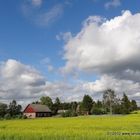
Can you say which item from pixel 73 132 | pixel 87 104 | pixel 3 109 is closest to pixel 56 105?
pixel 87 104

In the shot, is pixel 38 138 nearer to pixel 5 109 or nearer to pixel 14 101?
pixel 5 109

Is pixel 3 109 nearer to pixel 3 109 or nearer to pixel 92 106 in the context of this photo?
pixel 3 109

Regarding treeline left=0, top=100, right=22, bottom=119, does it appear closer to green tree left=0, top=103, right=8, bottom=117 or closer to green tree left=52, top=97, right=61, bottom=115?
green tree left=0, top=103, right=8, bottom=117

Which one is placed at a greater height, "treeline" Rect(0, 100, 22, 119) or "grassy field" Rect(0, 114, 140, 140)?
"treeline" Rect(0, 100, 22, 119)

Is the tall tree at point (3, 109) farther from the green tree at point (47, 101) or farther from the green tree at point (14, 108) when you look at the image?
the green tree at point (47, 101)

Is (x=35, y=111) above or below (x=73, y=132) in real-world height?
above

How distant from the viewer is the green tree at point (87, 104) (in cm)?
16862

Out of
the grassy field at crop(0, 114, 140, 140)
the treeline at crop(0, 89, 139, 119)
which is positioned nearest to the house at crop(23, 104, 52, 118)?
the treeline at crop(0, 89, 139, 119)

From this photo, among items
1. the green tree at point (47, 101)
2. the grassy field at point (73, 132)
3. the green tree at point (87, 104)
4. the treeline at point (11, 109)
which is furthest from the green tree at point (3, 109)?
the grassy field at point (73, 132)

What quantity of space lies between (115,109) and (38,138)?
445 ft

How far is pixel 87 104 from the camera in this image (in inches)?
6654

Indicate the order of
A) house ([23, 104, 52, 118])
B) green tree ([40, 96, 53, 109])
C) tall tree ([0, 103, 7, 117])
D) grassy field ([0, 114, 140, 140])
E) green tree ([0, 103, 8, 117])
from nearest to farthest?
grassy field ([0, 114, 140, 140]), green tree ([0, 103, 8, 117]), tall tree ([0, 103, 7, 117]), house ([23, 104, 52, 118]), green tree ([40, 96, 53, 109])

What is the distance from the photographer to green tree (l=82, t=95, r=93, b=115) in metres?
169

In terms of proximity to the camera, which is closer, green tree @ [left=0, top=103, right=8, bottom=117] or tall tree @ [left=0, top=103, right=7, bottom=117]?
green tree @ [left=0, top=103, right=8, bottom=117]
